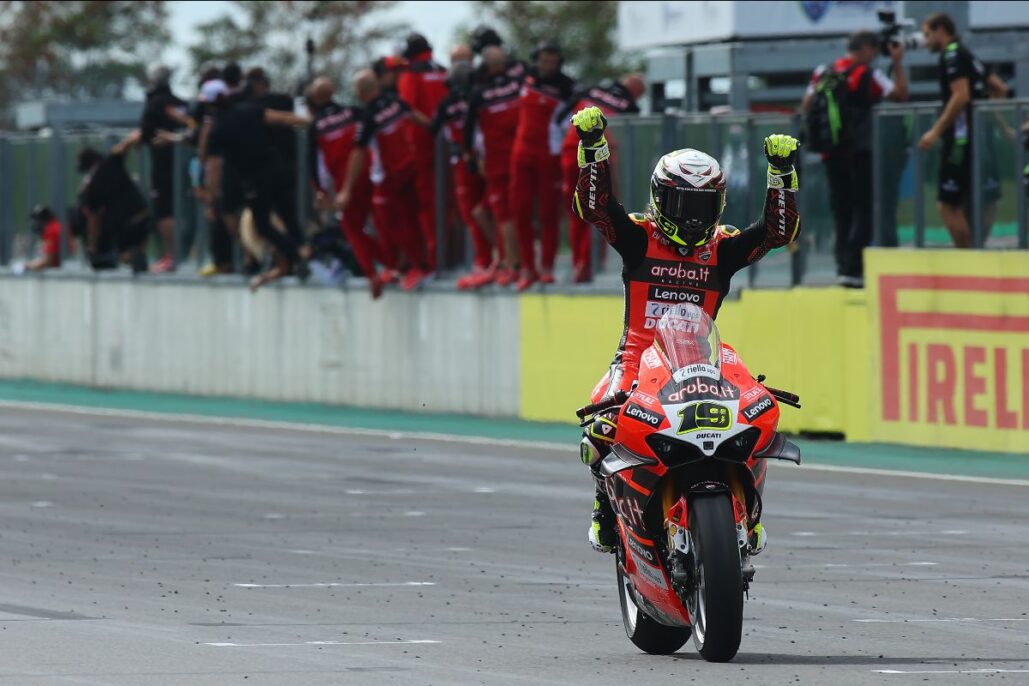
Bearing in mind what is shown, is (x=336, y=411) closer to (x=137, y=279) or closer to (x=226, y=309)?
(x=226, y=309)

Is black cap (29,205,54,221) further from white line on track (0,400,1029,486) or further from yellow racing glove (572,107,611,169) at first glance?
yellow racing glove (572,107,611,169)

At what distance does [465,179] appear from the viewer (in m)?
20.8

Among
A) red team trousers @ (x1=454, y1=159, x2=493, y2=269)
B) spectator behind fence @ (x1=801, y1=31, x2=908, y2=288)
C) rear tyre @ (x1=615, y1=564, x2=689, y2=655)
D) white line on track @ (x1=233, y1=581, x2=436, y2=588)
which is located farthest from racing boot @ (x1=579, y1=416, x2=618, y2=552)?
red team trousers @ (x1=454, y1=159, x2=493, y2=269)

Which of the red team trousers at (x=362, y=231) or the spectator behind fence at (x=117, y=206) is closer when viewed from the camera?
the red team trousers at (x=362, y=231)

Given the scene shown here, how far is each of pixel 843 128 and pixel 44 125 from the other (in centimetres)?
1958

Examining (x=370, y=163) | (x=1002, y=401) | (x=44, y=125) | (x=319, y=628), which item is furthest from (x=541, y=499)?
(x=44, y=125)

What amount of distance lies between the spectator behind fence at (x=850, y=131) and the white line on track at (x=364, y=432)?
2.06 meters

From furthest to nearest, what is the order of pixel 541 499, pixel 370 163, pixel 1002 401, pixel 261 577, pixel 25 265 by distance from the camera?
pixel 25 265, pixel 370 163, pixel 1002 401, pixel 541 499, pixel 261 577

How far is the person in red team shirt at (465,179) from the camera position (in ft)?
67.4

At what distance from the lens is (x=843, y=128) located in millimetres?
18125

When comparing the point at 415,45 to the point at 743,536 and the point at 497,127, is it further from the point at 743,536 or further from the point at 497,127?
the point at 743,536

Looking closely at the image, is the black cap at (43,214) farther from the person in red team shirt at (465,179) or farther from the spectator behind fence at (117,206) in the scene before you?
the person in red team shirt at (465,179)

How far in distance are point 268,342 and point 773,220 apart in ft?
47.3

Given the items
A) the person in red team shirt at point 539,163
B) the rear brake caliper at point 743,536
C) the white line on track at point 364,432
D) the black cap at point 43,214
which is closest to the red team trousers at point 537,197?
the person in red team shirt at point 539,163
